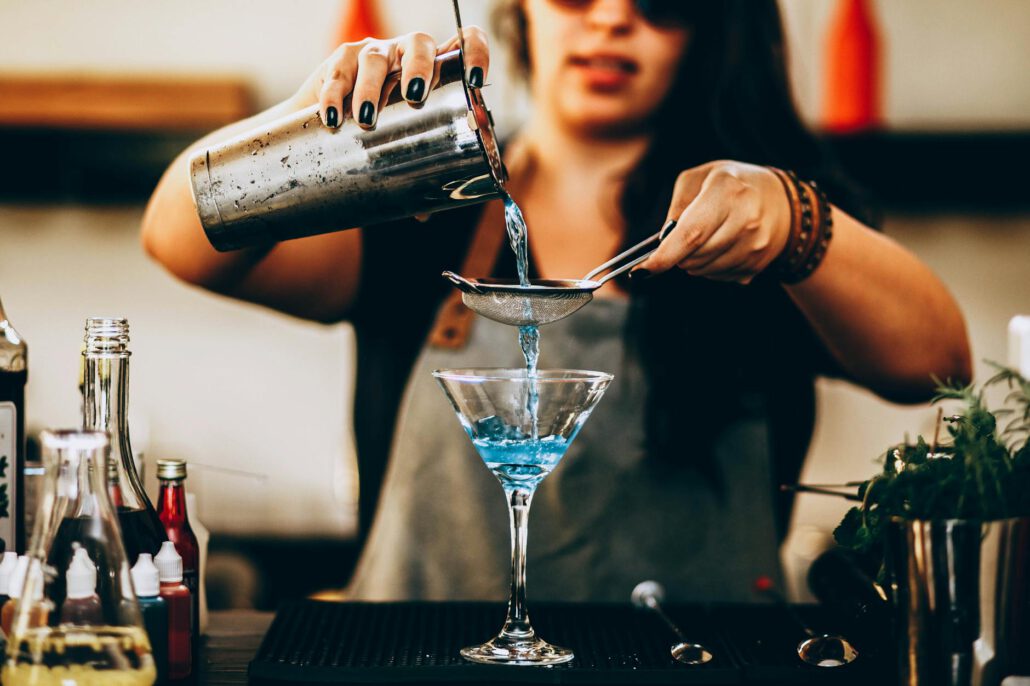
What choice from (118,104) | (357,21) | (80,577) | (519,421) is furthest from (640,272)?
(118,104)

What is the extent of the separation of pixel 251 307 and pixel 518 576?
2.31 meters

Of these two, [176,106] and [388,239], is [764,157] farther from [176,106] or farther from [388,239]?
[176,106]

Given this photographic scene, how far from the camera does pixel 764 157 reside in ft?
5.95

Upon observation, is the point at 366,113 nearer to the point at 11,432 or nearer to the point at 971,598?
the point at 11,432

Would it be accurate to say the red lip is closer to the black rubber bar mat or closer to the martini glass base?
the black rubber bar mat

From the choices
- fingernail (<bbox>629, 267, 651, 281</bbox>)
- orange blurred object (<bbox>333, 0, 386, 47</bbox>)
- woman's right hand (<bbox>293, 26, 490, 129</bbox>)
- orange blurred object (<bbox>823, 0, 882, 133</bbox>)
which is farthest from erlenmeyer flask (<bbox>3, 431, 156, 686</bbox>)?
orange blurred object (<bbox>823, 0, 882, 133</bbox>)

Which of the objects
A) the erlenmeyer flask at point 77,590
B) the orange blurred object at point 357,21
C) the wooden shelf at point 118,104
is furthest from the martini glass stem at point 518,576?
the wooden shelf at point 118,104

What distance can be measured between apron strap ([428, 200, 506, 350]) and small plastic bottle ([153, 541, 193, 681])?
2.91 feet

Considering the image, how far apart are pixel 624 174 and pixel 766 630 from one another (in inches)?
39.1

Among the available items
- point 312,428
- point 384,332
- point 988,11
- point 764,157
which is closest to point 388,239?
point 384,332

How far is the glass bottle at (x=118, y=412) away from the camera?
100 cm

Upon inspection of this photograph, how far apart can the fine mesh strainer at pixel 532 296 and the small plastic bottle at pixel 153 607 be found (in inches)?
16.7

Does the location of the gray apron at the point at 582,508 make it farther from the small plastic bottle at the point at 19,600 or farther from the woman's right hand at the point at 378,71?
the small plastic bottle at the point at 19,600

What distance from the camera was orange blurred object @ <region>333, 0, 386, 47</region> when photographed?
278 centimetres
